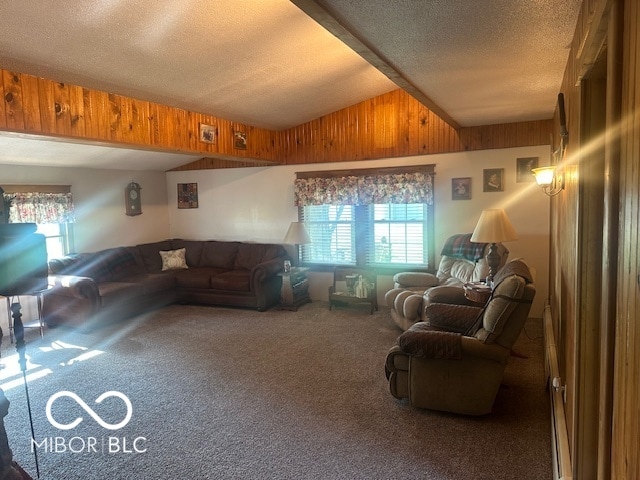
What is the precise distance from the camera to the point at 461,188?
18.0 feet

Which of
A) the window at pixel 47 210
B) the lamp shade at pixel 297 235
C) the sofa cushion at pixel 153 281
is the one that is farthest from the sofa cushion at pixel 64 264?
the lamp shade at pixel 297 235

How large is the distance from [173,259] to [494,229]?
487 centimetres

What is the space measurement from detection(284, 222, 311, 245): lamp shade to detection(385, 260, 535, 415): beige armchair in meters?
3.09

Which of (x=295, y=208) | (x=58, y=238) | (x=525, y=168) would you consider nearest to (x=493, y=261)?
(x=525, y=168)

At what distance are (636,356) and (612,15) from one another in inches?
33.7

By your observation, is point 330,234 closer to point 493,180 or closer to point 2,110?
point 493,180

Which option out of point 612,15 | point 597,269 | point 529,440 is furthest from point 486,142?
point 612,15

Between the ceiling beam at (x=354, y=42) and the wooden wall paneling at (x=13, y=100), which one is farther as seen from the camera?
the wooden wall paneling at (x=13, y=100)

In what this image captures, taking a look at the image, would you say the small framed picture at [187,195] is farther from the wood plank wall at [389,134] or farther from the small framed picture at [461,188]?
the small framed picture at [461,188]

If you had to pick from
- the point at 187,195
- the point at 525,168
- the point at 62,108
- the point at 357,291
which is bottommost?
the point at 357,291

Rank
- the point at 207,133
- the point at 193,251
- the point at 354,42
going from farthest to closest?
the point at 193,251 < the point at 207,133 < the point at 354,42

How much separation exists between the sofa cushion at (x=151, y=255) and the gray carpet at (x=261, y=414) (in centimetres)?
196

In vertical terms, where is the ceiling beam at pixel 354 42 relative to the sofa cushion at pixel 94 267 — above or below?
above

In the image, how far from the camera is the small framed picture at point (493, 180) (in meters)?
5.29
